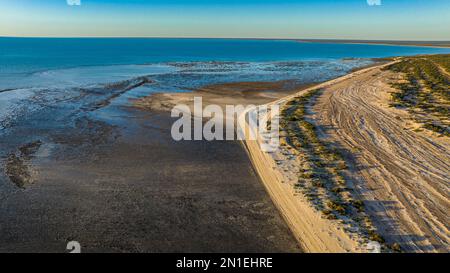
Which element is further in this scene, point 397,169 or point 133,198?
point 397,169

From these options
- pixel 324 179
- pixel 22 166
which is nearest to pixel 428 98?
pixel 324 179

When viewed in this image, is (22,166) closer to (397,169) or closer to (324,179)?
(324,179)

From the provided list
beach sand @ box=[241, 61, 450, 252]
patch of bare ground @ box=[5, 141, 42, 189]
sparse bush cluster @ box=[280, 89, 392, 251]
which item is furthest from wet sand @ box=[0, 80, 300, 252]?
sparse bush cluster @ box=[280, 89, 392, 251]

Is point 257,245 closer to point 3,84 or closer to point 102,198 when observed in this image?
point 102,198

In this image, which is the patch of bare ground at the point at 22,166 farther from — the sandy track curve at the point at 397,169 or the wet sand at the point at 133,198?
the sandy track curve at the point at 397,169

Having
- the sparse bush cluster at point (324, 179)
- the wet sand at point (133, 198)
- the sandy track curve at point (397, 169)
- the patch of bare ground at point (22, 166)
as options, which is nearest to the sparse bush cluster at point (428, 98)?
the sandy track curve at point (397, 169)
